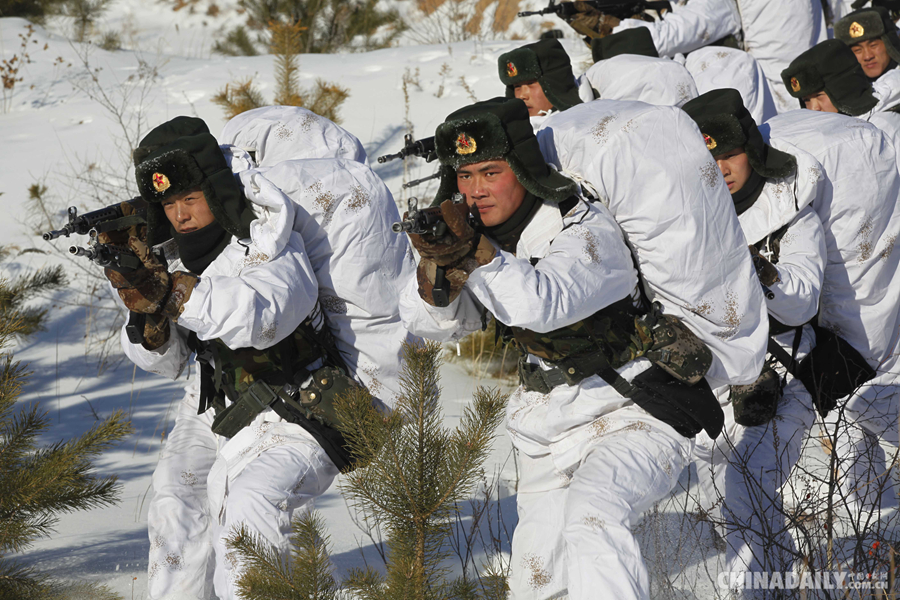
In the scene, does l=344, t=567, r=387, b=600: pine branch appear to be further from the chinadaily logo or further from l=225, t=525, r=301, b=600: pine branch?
the chinadaily logo

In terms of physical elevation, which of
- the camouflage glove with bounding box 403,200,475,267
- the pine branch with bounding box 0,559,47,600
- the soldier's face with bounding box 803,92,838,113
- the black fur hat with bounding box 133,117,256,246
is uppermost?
the soldier's face with bounding box 803,92,838,113

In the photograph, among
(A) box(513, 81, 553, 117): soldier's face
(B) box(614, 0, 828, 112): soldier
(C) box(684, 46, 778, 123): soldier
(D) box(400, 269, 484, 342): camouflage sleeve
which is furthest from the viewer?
(B) box(614, 0, 828, 112): soldier

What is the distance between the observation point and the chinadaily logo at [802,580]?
2645 millimetres

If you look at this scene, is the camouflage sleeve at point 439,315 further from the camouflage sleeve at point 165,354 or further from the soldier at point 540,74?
the soldier at point 540,74

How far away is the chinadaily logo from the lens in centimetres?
264

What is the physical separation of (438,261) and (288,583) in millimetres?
872

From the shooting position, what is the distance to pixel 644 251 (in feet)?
8.82

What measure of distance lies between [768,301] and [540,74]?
231 centimetres

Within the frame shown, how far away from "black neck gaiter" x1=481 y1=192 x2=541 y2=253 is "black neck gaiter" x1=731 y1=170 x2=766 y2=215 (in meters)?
0.95

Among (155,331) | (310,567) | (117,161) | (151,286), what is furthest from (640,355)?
(117,161)

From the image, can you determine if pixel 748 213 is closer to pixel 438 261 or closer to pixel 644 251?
pixel 644 251

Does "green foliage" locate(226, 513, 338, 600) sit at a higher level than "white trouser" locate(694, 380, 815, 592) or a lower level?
higher

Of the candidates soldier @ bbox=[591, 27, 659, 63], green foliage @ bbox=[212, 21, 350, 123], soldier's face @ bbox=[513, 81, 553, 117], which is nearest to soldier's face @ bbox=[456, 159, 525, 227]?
soldier's face @ bbox=[513, 81, 553, 117]

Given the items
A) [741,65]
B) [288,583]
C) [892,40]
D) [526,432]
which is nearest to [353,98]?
[741,65]
